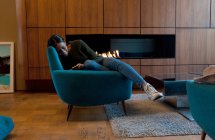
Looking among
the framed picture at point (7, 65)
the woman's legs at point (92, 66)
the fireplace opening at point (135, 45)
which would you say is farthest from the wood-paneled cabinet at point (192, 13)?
the framed picture at point (7, 65)

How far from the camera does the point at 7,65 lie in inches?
166

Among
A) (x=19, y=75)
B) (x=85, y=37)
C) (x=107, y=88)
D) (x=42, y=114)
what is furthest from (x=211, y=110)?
(x=19, y=75)

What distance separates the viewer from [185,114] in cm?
253

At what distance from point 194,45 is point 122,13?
1353 millimetres

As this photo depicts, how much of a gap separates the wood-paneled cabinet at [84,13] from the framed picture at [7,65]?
3.57 ft

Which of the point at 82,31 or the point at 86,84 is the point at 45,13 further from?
the point at 86,84

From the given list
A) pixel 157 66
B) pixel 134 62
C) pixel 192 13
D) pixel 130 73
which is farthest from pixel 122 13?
pixel 130 73

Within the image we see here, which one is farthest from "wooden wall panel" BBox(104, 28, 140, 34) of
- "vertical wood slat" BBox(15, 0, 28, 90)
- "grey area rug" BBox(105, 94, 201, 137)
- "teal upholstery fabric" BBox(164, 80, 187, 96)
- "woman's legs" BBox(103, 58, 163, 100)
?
"teal upholstery fabric" BBox(164, 80, 187, 96)

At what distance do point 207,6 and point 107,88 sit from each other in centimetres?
281

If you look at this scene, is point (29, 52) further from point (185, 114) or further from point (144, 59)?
point (185, 114)

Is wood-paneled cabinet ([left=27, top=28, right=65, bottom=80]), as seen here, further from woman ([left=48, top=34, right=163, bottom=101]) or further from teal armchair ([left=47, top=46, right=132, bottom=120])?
teal armchair ([left=47, top=46, right=132, bottom=120])

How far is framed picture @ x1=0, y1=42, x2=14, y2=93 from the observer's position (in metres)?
4.15

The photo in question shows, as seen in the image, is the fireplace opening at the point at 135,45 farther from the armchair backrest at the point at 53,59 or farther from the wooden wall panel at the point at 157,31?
the armchair backrest at the point at 53,59

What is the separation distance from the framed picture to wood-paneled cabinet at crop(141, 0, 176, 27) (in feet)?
7.46
